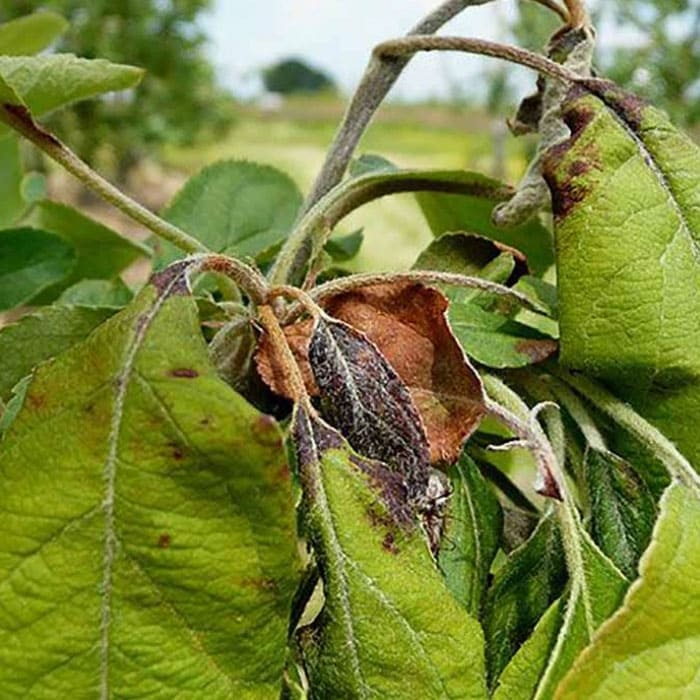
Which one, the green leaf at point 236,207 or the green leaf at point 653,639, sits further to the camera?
the green leaf at point 236,207

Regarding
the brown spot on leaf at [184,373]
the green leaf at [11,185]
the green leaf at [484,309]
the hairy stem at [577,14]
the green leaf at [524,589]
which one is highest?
the hairy stem at [577,14]

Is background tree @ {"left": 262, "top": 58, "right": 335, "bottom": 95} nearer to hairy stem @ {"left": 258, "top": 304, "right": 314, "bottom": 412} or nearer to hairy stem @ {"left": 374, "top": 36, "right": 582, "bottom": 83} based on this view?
hairy stem @ {"left": 374, "top": 36, "right": 582, "bottom": 83}

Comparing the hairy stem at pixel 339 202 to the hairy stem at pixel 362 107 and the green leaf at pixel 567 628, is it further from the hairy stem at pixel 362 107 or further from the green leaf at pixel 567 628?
the green leaf at pixel 567 628

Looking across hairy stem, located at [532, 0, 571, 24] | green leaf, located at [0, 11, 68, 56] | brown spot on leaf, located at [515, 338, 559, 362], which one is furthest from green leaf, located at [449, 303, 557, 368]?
green leaf, located at [0, 11, 68, 56]

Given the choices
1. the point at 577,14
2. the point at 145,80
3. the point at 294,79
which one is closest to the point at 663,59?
the point at 145,80

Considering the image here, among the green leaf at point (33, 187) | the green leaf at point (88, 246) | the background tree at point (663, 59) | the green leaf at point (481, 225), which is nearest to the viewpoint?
the green leaf at point (481, 225)

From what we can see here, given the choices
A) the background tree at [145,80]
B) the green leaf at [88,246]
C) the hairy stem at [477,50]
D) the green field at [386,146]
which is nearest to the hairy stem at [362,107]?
the hairy stem at [477,50]

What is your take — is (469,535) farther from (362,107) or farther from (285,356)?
(362,107)
